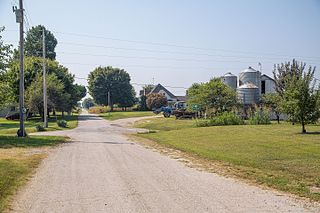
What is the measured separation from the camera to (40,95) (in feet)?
168

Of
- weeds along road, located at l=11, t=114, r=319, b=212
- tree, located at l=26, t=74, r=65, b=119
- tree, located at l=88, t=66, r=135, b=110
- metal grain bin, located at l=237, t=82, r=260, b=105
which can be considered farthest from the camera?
tree, located at l=88, t=66, r=135, b=110

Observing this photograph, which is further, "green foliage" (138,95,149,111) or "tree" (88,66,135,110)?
"tree" (88,66,135,110)

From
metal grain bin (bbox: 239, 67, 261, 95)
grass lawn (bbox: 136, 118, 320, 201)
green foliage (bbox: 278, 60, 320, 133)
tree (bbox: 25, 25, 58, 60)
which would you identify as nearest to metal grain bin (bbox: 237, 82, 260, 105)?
metal grain bin (bbox: 239, 67, 261, 95)

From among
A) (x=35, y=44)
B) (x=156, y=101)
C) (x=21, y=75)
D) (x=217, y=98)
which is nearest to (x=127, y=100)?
(x=156, y=101)

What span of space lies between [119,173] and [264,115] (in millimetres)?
29208

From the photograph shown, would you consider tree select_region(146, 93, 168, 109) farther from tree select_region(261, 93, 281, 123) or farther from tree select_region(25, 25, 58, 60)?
tree select_region(261, 93, 281, 123)

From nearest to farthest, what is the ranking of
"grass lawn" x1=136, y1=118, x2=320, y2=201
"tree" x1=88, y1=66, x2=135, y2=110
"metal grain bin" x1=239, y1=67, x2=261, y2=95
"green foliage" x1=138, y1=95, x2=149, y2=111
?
"grass lawn" x1=136, y1=118, x2=320, y2=201 → "metal grain bin" x1=239, y1=67, x2=261, y2=95 → "green foliage" x1=138, y1=95, x2=149, y2=111 → "tree" x1=88, y1=66, x2=135, y2=110

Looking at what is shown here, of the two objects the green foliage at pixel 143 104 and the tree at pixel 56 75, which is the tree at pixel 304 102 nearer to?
the tree at pixel 56 75

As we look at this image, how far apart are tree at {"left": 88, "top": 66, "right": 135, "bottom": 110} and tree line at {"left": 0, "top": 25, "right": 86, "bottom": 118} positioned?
15032mm

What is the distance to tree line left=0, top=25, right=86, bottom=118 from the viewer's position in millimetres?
26281

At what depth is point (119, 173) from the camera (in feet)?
38.3

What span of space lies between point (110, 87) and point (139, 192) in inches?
3904

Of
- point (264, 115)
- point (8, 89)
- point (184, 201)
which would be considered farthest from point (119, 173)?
point (264, 115)

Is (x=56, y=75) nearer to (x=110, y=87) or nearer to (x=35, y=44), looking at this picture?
(x=35, y=44)
